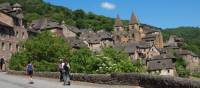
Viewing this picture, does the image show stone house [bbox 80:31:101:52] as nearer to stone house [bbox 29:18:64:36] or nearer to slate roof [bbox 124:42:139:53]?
slate roof [bbox 124:42:139:53]

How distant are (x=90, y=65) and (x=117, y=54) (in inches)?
428

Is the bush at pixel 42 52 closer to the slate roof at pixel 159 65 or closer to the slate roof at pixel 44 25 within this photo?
the slate roof at pixel 159 65

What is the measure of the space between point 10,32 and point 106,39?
230ft

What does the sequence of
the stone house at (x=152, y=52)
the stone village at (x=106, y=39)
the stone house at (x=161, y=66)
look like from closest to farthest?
1. the stone village at (x=106, y=39)
2. the stone house at (x=161, y=66)
3. the stone house at (x=152, y=52)

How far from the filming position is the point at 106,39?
159375 mm

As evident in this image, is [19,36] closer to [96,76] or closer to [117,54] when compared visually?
[117,54]

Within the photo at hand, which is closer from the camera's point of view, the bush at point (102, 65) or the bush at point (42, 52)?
the bush at point (102, 65)

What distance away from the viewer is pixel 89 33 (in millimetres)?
166625

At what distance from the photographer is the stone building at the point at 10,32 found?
88.4 meters

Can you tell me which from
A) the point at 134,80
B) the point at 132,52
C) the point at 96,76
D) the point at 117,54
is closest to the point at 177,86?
the point at 134,80

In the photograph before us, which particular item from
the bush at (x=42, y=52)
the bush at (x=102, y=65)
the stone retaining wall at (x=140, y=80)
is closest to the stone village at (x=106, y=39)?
the bush at (x=42, y=52)

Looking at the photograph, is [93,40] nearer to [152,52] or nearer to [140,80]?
[152,52]

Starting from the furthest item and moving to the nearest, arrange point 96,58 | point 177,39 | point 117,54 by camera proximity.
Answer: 1. point 177,39
2. point 117,54
3. point 96,58

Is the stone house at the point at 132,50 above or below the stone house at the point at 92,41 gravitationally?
below
